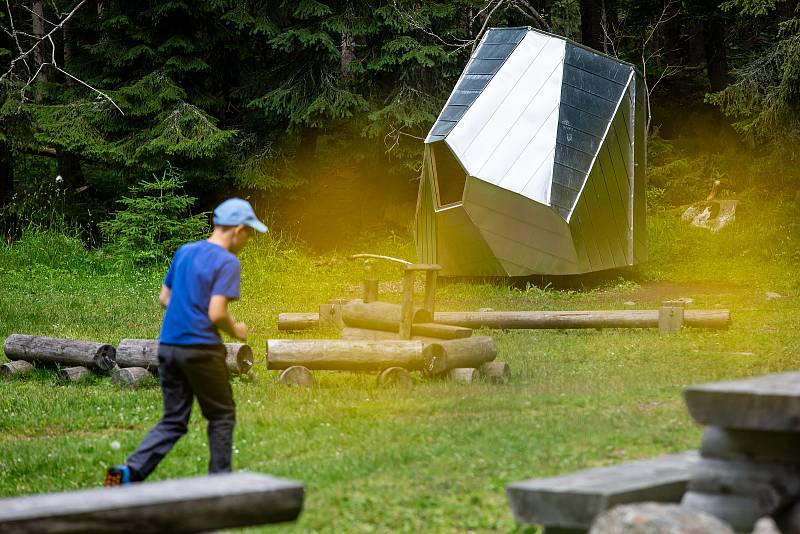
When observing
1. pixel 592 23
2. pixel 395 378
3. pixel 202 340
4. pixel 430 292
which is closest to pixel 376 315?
pixel 430 292

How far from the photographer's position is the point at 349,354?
11742mm

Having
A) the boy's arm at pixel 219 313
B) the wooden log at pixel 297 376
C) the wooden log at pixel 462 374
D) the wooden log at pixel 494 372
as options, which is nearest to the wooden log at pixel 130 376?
the wooden log at pixel 297 376

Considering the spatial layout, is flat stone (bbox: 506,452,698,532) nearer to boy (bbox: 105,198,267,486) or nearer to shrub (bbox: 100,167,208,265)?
boy (bbox: 105,198,267,486)

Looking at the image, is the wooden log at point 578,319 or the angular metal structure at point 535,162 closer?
the wooden log at point 578,319

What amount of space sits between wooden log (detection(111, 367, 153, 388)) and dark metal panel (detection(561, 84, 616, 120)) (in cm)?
1183

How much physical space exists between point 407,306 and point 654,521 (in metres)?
9.19

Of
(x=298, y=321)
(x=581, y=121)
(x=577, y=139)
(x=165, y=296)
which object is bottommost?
(x=298, y=321)

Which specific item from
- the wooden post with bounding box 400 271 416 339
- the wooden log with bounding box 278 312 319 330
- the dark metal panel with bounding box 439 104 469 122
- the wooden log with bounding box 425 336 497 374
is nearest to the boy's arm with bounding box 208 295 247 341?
the wooden log with bounding box 425 336 497 374

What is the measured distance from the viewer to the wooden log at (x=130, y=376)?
1255 centimetres

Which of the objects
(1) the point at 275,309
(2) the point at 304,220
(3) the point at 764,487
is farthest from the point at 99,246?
(3) the point at 764,487

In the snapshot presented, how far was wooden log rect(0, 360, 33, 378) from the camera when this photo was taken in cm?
1354

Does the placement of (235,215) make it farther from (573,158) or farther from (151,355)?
(573,158)

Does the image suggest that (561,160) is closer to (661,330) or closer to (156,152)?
(661,330)

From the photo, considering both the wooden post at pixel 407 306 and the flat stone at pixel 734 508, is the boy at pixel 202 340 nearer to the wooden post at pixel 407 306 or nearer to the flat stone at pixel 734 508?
the flat stone at pixel 734 508
